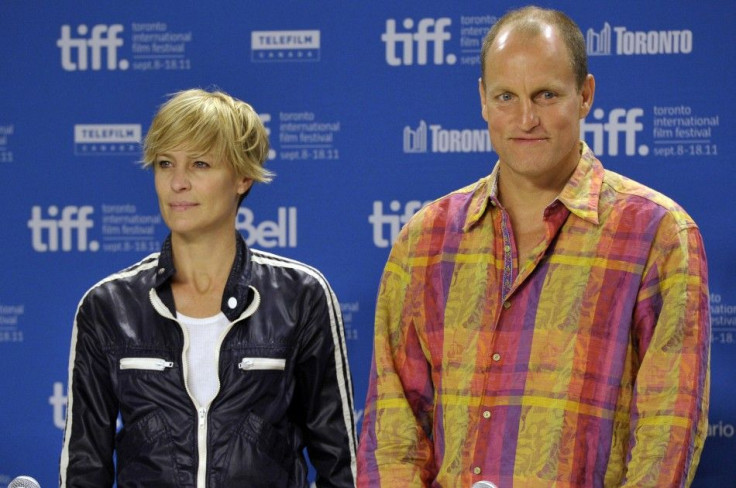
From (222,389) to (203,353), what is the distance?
0.31ft

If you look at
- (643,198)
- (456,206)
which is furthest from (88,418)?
(643,198)

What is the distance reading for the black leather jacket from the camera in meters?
2.31

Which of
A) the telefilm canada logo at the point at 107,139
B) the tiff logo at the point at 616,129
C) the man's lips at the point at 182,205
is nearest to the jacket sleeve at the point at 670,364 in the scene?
the man's lips at the point at 182,205

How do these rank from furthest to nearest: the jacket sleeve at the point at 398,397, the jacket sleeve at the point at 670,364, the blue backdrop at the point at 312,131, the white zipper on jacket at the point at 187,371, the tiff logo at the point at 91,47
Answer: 1. the tiff logo at the point at 91,47
2. the blue backdrop at the point at 312,131
3. the white zipper on jacket at the point at 187,371
4. the jacket sleeve at the point at 398,397
5. the jacket sleeve at the point at 670,364

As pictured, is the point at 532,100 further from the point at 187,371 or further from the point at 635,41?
the point at 635,41

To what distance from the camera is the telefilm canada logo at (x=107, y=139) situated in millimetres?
3506

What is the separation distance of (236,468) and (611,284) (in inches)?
37.6

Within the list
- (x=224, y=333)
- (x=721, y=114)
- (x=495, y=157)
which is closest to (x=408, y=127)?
(x=495, y=157)

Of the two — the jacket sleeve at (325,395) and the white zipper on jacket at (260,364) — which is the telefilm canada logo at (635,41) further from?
the white zipper on jacket at (260,364)

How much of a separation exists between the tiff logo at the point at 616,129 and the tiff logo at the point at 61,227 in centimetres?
162

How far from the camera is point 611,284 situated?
1.79m

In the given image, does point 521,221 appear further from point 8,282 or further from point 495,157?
point 8,282

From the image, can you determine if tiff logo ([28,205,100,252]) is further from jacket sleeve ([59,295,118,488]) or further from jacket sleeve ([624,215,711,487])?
jacket sleeve ([624,215,711,487])

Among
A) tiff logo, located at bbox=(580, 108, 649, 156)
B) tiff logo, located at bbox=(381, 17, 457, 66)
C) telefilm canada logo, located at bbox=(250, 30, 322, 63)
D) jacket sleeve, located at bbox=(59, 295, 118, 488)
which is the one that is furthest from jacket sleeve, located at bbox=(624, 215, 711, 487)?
telefilm canada logo, located at bbox=(250, 30, 322, 63)
